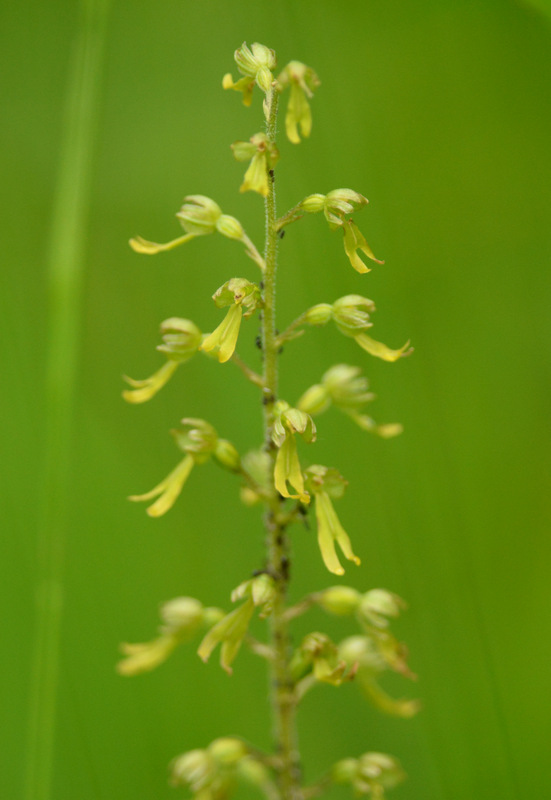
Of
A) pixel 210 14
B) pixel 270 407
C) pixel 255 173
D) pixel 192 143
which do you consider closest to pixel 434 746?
pixel 270 407

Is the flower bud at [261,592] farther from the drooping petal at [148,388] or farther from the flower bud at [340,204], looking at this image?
the flower bud at [340,204]

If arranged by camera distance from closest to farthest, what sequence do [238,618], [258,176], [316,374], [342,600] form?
[258,176] < [238,618] < [342,600] < [316,374]

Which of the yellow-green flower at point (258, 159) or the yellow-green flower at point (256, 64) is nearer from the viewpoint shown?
the yellow-green flower at point (258, 159)

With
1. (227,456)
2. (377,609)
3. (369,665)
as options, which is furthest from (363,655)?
(227,456)

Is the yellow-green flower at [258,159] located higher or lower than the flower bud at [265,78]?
lower

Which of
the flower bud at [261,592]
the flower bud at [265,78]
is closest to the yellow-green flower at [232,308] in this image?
the flower bud at [265,78]

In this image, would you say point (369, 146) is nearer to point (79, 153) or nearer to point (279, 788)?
point (79, 153)

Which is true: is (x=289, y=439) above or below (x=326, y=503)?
above

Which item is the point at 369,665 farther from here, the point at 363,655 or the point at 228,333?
the point at 228,333
